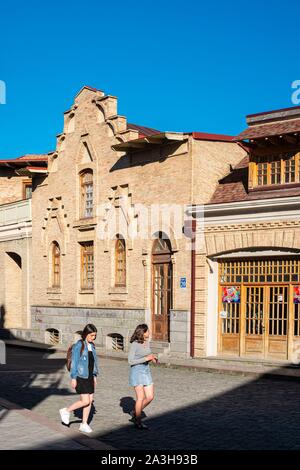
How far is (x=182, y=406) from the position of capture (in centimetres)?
1345

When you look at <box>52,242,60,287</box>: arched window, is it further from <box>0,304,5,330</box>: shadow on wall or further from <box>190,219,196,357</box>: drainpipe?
<box>190,219,196,357</box>: drainpipe

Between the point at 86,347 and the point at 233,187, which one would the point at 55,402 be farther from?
the point at 233,187

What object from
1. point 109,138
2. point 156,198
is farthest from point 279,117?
point 109,138

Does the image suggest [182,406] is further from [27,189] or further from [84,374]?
[27,189]

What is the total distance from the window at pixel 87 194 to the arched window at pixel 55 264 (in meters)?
2.69

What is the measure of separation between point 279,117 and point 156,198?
17.3ft

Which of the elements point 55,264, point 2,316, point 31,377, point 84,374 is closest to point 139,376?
point 84,374

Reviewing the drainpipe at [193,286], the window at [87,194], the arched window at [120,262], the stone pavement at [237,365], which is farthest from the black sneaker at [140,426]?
the window at [87,194]

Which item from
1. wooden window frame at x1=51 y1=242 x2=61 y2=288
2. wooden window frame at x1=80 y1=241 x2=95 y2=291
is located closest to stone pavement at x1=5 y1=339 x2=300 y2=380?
wooden window frame at x1=80 y1=241 x2=95 y2=291

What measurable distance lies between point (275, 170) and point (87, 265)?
1015 centimetres

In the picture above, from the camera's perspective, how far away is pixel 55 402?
14.0m

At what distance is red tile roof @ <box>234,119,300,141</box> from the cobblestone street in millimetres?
6906

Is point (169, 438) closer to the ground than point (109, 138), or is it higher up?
closer to the ground

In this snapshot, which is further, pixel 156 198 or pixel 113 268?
pixel 113 268
